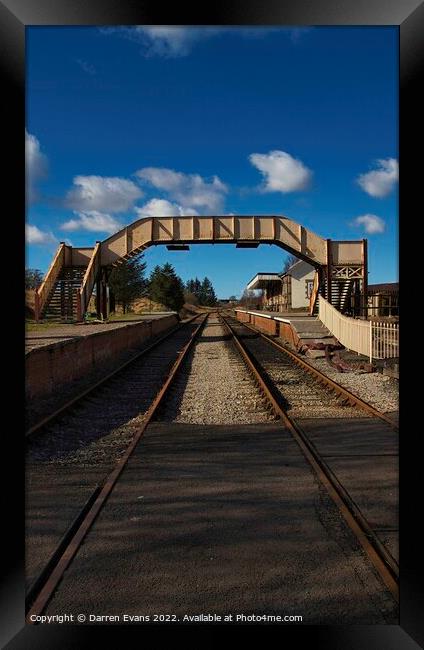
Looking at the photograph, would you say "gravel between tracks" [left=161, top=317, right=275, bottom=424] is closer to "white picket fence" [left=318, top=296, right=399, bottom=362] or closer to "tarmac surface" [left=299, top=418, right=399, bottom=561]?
"tarmac surface" [left=299, top=418, right=399, bottom=561]

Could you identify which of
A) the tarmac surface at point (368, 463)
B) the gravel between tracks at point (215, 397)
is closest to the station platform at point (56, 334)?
the gravel between tracks at point (215, 397)

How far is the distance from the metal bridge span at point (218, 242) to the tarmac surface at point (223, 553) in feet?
70.3

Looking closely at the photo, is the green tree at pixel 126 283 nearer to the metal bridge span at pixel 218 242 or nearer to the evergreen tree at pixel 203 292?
the metal bridge span at pixel 218 242

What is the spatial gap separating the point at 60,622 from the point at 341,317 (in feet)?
50.3

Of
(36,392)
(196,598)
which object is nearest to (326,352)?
(36,392)

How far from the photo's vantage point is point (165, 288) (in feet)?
228

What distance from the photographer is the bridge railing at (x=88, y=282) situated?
23.7 meters

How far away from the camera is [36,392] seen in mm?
8148

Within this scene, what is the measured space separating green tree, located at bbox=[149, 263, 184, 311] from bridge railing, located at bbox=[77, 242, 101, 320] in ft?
144
